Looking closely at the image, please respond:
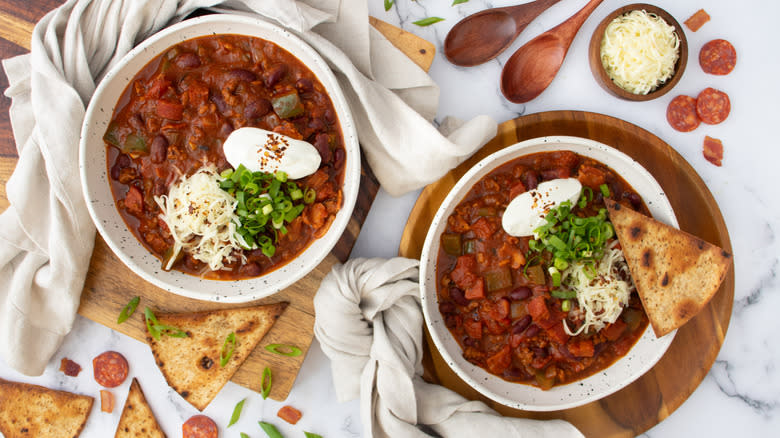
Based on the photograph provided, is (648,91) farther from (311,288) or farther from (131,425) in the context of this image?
(131,425)

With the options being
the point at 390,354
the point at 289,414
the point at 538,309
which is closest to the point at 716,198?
the point at 538,309

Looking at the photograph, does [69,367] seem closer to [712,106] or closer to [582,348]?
[582,348]

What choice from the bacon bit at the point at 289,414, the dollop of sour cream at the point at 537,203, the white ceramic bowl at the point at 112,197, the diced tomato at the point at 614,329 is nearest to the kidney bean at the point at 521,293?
the dollop of sour cream at the point at 537,203

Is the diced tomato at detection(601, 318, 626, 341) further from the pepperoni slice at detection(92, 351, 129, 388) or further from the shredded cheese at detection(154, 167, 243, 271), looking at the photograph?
the pepperoni slice at detection(92, 351, 129, 388)

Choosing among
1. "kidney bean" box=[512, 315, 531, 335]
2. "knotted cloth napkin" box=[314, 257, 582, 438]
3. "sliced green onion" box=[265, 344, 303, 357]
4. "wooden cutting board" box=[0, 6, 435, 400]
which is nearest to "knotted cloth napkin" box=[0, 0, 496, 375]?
"wooden cutting board" box=[0, 6, 435, 400]

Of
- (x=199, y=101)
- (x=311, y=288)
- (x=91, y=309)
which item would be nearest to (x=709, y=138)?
(x=311, y=288)

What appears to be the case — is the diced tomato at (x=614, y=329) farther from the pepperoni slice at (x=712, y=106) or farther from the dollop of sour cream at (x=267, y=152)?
the dollop of sour cream at (x=267, y=152)

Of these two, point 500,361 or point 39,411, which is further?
point 39,411
